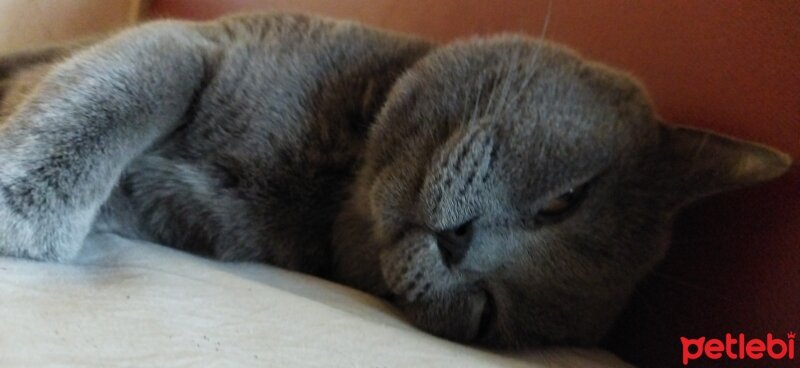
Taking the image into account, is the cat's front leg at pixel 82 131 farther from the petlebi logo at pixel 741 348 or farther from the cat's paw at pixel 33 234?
the petlebi logo at pixel 741 348

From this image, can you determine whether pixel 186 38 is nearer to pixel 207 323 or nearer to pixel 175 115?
pixel 175 115

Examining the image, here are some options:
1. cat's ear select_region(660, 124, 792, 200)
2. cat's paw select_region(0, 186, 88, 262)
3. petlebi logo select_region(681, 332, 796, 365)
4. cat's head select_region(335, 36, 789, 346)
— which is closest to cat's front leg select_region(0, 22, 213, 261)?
cat's paw select_region(0, 186, 88, 262)

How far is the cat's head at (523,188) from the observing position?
875mm

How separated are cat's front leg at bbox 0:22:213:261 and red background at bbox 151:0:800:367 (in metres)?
0.64

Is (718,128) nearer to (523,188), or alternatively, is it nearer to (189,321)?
(523,188)

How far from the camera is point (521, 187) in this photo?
0.87 metres

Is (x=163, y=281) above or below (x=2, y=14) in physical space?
above

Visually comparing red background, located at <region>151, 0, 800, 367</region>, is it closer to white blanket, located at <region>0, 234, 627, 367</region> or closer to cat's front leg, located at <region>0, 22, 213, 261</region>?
white blanket, located at <region>0, 234, 627, 367</region>

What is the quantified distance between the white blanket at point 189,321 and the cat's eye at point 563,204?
0.18 meters

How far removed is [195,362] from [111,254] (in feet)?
1.06

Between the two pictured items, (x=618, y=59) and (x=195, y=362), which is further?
(x=618, y=59)

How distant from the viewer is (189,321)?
72 centimetres

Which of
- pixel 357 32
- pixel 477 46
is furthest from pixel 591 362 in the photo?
pixel 357 32

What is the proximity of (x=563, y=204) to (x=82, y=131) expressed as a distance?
1.88 ft
